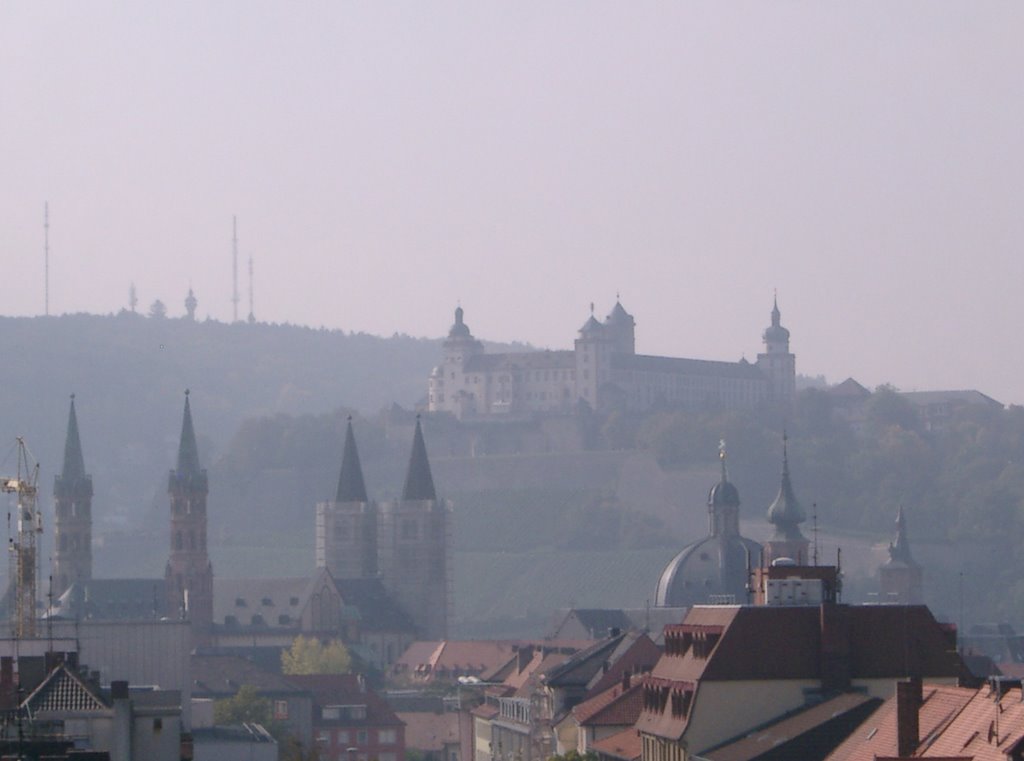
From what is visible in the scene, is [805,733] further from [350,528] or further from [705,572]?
[350,528]

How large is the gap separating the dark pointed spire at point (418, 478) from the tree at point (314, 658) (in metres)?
18.3

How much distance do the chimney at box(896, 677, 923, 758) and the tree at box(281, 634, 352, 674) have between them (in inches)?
3788

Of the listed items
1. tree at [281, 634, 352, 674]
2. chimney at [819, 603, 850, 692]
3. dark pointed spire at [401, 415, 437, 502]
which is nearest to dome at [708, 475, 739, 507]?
dark pointed spire at [401, 415, 437, 502]

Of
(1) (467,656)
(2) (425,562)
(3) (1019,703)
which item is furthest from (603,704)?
(2) (425,562)

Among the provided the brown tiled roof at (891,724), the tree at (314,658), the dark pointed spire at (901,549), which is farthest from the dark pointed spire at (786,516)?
the brown tiled roof at (891,724)

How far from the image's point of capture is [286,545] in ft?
652

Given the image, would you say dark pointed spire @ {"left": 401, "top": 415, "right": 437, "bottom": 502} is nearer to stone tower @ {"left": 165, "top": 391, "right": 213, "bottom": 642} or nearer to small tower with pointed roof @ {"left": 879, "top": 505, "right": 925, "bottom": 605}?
stone tower @ {"left": 165, "top": 391, "right": 213, "bottom": 642}

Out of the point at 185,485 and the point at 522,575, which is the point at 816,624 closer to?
the point at 185,485

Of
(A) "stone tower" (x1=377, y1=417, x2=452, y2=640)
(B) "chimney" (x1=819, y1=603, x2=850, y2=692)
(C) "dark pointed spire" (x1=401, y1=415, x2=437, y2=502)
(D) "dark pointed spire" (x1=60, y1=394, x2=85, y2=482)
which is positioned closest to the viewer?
(B) "chimney" (x1=819, y1=603, x2=850, y2=692)

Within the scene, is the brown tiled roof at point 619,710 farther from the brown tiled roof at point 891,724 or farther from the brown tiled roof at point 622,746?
the brown tiled roof at point 891,724

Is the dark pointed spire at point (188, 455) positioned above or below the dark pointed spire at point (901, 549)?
above

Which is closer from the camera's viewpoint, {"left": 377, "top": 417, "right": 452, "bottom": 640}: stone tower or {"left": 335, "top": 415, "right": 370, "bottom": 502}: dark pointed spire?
{"left": 377, "top": 417, "right": 452, "bottom": 640}: stone tower

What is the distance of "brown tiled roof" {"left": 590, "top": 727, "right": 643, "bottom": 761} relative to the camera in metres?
56.5

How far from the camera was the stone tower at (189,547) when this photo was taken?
505ft
